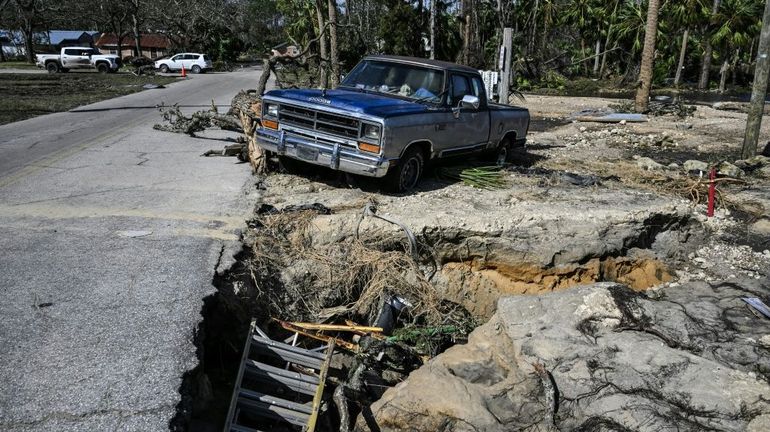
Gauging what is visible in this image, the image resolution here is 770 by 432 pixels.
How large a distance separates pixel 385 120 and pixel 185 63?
39106 millimetres

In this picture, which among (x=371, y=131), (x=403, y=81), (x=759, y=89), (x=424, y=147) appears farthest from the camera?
(x=759, y=89)

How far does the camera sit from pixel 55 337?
4219 mm

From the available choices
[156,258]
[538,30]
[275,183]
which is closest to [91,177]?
[275,183]

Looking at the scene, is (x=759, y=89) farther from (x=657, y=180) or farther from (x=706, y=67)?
(x=706, y=67)

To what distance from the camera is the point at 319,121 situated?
784 centimetres

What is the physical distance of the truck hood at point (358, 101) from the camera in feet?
24.6

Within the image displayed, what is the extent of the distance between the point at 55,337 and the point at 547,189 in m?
6.59

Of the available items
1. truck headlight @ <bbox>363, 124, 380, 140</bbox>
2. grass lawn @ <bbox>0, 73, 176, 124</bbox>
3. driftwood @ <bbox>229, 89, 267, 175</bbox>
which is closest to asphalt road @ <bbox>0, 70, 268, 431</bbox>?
driftwood @ <bbox>229, 89, 267, 175</bbox>

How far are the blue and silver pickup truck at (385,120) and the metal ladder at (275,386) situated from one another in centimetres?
298

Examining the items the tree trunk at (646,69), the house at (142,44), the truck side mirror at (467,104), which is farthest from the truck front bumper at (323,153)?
the house at (142,44)

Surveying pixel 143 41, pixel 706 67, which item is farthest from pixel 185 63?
pixel 706 67

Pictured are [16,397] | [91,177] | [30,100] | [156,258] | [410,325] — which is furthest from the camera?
[30,100]

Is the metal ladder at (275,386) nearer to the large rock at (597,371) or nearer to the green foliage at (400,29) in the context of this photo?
the large rock at (597,371)

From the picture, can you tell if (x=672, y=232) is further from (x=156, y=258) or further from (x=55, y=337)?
(x=55, y=337)
